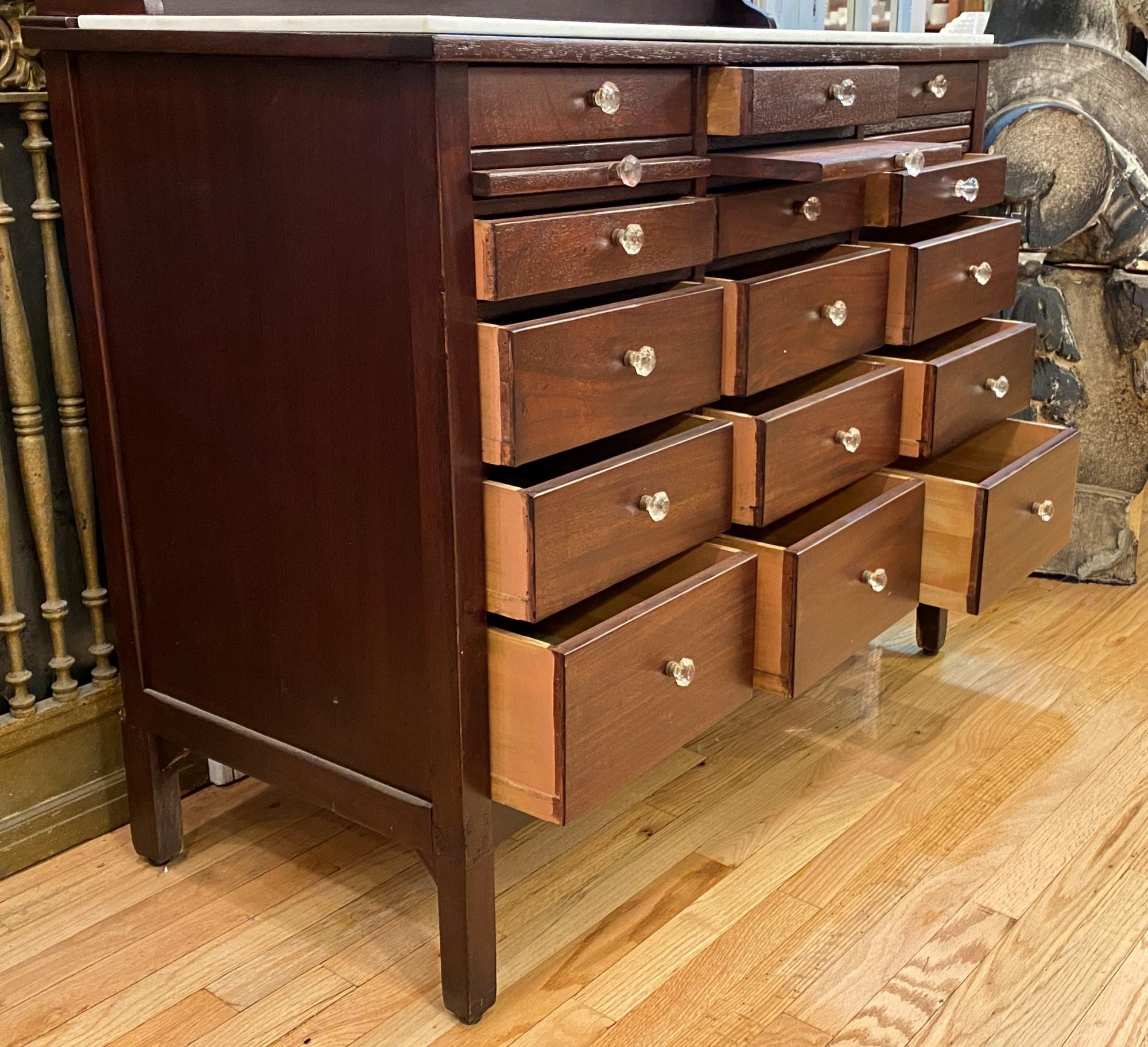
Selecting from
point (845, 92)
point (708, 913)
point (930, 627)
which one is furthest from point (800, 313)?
point (930, 627)

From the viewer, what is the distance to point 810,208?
1.48m

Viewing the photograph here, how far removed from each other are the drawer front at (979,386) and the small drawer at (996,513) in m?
0.05

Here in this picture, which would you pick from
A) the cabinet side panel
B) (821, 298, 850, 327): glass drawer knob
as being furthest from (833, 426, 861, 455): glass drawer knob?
the cabinet side panel

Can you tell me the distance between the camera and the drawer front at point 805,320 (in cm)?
137

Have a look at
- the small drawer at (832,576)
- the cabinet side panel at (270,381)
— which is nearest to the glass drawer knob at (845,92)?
the small drawer at (832,576)

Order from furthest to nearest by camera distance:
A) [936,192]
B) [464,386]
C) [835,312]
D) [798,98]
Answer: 1. [936,192]
2. [835,312]
3. [798,98]
4. [464,386]

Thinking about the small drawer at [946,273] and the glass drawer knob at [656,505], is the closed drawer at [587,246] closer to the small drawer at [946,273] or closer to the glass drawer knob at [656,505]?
the glass drawer knob at [656,505]

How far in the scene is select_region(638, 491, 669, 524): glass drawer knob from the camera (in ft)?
4.14

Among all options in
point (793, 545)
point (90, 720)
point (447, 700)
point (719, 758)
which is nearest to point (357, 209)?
point (447, 700)

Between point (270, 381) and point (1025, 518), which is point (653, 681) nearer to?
point (270, 381)

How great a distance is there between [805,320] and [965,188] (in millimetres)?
394

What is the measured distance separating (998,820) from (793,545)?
1.63 ft

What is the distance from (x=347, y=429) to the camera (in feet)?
3.91

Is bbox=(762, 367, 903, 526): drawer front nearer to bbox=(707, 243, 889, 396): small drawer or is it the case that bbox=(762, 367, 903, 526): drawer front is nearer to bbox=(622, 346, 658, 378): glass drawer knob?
bbox=(707, 243, 889, 396): small drawer
